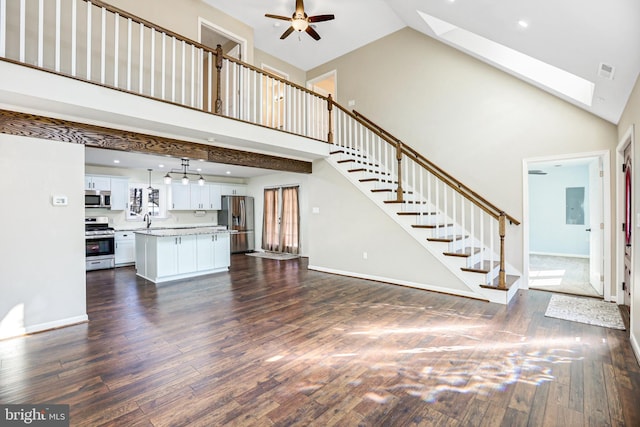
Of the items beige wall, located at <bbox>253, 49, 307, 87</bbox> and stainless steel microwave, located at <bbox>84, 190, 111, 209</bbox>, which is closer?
stainless steel microwave, located at <bbox>84, 190, 111, 209</bbox>

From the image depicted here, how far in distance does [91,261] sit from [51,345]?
14.1ft

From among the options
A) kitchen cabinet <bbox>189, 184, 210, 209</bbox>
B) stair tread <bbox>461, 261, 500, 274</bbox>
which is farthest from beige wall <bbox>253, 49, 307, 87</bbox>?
stair tread <bbox>461, 261, 500, 274</bbox>

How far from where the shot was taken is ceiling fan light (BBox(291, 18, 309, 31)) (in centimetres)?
469

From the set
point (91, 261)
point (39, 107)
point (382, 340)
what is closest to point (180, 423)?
point (382, 340)

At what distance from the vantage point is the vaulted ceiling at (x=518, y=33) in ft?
8.04

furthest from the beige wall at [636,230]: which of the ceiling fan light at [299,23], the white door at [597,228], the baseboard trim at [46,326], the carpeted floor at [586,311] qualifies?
the baseboard trim at [46,326]

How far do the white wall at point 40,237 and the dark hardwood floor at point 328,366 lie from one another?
10.6 inches

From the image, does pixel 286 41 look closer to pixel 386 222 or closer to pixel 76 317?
pixel 386 222

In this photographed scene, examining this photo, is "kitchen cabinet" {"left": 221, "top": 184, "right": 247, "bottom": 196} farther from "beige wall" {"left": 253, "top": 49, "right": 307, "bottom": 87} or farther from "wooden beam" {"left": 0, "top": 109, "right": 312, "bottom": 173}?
"wooden beam" {"left": 0, "top": 109, "right": 312, "bottom": 173}

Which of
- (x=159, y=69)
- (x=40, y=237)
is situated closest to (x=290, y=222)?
(x=159, y=69)

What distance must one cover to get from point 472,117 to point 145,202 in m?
7.83

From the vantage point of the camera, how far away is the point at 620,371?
7.98 feet

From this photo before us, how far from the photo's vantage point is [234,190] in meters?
9.73

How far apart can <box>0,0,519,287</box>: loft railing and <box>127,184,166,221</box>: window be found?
3269mm
